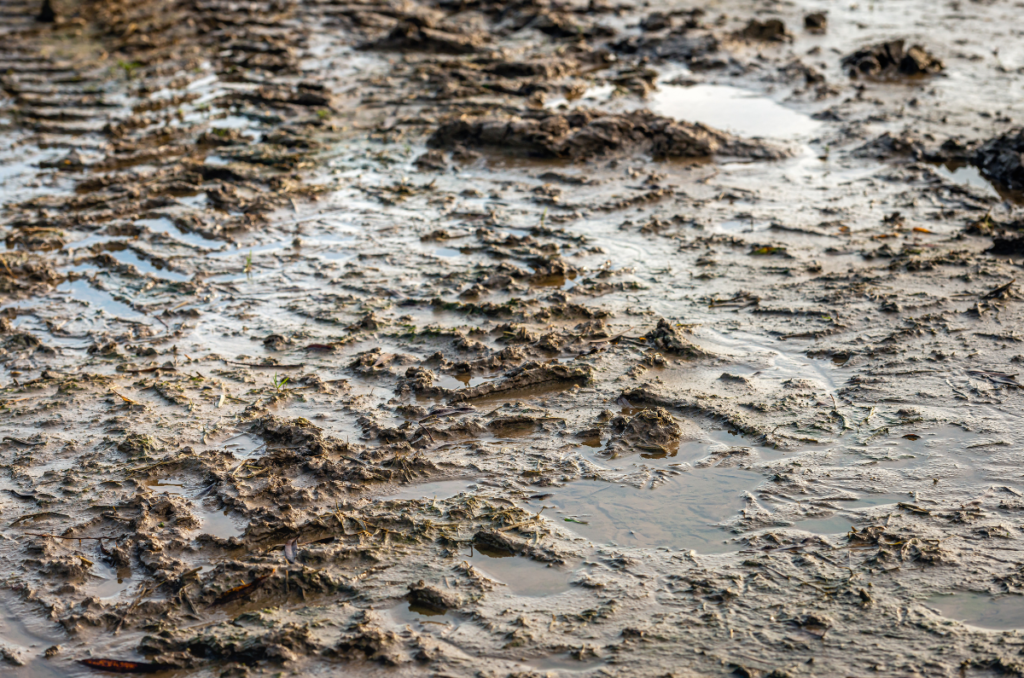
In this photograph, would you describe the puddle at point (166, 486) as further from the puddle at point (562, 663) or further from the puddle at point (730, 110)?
the puddle at point (730, 110)

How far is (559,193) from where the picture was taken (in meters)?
6.60

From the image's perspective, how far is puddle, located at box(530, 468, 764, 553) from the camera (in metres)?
A: 3.40

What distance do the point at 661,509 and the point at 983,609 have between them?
3.93 feet

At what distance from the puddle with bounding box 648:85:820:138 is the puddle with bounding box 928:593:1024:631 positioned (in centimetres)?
541

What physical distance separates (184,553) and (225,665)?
643 mm

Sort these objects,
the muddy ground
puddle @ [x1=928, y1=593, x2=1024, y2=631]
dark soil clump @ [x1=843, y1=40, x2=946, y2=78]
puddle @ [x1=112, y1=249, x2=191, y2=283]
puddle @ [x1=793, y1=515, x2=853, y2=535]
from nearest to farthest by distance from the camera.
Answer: puddle @ [x1=928, y1=593, x2=1024, y2=631]
the muddy ground
puddle @ [x1=793, y1=515, x2=853, y2=535]
puddle @ [x1=112, y1=249, x2=191, y2=283]
dark soil clump @ [x1=843, y1=40, x2=946, y2=78]

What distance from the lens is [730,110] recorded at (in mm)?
8375

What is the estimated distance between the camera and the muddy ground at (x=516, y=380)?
303 cm

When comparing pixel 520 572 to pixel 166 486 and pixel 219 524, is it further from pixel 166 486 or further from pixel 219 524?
pixel 166 486

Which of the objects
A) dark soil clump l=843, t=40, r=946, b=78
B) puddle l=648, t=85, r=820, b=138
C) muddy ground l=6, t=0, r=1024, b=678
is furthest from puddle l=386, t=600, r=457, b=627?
dark soil clump l=843, t=40, r=946, b=78

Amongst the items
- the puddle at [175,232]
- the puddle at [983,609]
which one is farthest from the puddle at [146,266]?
the puddle at [983,609]

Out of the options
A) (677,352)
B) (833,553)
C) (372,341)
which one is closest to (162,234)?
(372,341)

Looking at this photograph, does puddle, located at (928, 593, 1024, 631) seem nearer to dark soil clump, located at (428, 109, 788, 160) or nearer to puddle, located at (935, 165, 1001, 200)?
puddle, located at (935, 165, 1001, 200)

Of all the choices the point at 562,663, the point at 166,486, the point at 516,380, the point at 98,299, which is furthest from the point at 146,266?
the point at 562,663
